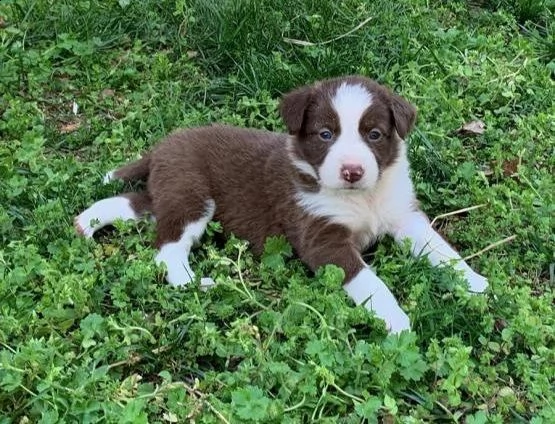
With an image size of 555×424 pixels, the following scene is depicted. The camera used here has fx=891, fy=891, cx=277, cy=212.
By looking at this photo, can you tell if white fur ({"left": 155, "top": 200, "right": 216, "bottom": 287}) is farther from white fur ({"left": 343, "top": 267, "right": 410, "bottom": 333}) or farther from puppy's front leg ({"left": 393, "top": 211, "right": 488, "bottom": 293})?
puppy's front leg ({"left": 393, "top": 211, "right": 488, "bottom": 293})

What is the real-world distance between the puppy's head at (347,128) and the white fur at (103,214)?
1.09 m

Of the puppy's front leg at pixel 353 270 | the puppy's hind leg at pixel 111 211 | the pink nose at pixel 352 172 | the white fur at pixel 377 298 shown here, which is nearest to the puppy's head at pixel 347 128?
the pink nose at pixel 352 172

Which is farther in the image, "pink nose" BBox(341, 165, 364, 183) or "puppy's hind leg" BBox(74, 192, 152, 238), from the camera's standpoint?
"puppy's hind leg" BBox(74, 192, 152, 238)

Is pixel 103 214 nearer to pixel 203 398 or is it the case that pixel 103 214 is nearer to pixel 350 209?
pixel 350 209

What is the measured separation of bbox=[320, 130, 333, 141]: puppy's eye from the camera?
457 cm

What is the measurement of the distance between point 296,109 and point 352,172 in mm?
518

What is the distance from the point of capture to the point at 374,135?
4.59 metres

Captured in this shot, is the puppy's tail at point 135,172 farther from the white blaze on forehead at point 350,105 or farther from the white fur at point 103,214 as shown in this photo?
the white blaze on forehead at point 350,105

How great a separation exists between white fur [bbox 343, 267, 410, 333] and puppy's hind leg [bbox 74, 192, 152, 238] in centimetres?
140

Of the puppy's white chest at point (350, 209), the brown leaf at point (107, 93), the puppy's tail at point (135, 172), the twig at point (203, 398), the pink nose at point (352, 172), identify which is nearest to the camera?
the twig at point (203, 398)

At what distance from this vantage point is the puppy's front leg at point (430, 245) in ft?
14.8

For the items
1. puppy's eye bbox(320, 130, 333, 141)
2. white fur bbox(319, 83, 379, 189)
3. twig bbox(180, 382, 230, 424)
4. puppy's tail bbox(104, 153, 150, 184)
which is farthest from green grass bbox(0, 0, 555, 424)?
puppy's eye bbox(320, 130, 333, 141)

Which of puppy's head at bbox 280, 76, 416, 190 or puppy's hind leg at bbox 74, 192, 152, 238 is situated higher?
puppy's head at bbox 280, 76, 416, 190

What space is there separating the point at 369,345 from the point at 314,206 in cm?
112
